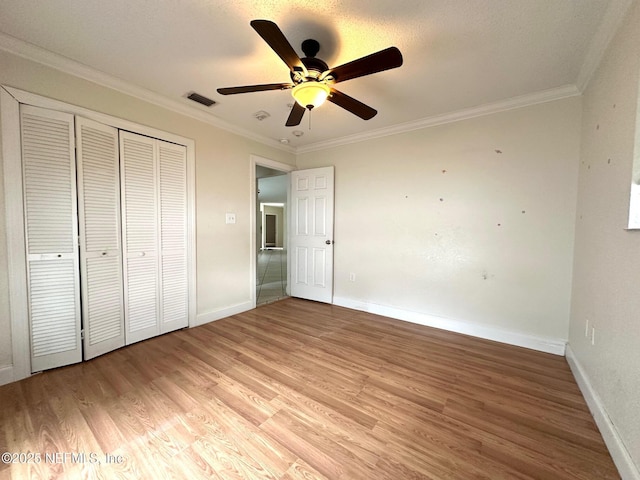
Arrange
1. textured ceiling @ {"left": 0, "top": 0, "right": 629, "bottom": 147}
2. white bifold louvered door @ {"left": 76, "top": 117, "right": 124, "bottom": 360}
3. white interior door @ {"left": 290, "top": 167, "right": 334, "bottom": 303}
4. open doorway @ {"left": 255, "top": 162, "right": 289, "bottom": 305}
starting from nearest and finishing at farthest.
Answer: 1. textured ceiling @ {"left": 0, "top": 0, "right": 629, "bottom": 147}
2. white bifold louvered door @ {"left": 76, "top": 117, "right": 124, "bottom": 360}
3. white interior door @ {"left": 290, "top": 167, "right": 334, "bottom": 303}
4. open doorway @ {"left": 255, "top": 162, "right": 289, "bottom": 305}

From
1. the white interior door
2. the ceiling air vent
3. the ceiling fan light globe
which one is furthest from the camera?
the white interior door

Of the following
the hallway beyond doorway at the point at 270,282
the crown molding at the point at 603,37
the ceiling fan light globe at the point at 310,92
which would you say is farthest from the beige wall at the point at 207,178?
the crown molding at the point at 603,37

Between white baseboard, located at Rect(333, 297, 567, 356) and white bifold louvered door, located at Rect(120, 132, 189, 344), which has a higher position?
white bifold louvered door, located at Rect(120, 132, 189, 344)

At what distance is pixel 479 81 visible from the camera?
2.15 m

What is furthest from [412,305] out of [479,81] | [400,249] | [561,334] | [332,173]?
[479,81]

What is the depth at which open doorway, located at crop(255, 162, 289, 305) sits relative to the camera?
172 inches

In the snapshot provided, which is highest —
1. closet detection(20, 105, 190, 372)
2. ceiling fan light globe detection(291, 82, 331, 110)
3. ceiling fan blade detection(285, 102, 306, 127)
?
ceiling fan blade detection(285, 102, 306, 127)

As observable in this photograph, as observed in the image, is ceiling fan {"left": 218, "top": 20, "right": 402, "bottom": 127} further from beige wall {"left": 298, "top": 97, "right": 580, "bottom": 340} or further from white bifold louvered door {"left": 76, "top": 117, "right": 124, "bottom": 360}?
beige wall {"left": 298, "top": 97, "right": 580, "bottom": 340}

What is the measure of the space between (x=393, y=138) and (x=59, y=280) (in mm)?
3782

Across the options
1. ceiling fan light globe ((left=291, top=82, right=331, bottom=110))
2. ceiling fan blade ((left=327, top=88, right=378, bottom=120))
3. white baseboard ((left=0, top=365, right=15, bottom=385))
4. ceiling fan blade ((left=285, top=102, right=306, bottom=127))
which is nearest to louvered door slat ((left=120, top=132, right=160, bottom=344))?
white baseboard ((left=0, top=365, right=15, bottom=385))

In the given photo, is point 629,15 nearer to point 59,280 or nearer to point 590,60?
point 590,60

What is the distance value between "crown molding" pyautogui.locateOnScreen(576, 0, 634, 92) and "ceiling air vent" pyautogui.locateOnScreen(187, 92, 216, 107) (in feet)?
10.1

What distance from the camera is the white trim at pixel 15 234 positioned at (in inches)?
68.8

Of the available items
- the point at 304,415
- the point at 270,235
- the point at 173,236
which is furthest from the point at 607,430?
the point at 270,235
